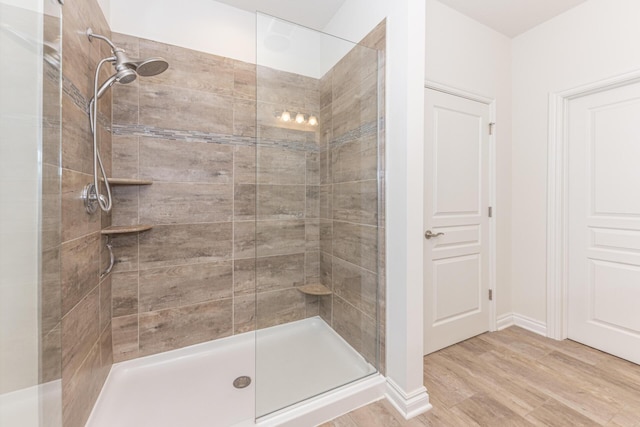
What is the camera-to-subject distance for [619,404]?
1.51 metres

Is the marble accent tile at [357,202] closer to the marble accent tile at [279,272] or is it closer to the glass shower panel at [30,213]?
the marble accent tile at [279,272]

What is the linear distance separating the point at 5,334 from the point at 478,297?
2.85 m

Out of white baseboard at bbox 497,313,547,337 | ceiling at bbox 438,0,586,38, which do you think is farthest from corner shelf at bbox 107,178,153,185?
white baseboard at bbox 497,313,547,337

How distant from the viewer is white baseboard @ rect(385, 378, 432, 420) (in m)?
1.45

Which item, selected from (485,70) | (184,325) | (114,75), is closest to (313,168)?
(114,75)

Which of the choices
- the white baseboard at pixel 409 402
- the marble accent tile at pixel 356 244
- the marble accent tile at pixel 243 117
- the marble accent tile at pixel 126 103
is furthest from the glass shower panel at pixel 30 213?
the white baseboard at pixel 409 402

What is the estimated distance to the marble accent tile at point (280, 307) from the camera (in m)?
1.67

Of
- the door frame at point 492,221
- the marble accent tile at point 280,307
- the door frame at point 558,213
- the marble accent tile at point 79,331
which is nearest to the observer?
the marble accent tile at point 79,331

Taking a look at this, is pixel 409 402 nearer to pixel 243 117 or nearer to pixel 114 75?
pixel 243 117

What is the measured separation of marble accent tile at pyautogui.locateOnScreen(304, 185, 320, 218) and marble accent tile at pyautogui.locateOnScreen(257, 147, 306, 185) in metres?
0.09

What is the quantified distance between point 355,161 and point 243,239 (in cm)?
111

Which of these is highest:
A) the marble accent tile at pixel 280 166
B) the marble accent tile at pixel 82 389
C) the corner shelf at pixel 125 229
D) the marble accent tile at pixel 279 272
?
the marble accent tile at pixel 280 166

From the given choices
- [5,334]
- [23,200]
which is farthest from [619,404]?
[23,200]

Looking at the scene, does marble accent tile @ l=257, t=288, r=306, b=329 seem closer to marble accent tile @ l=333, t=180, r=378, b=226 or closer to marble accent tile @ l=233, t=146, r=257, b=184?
marble accent tile @ l=333, t=180, r=378, b=226
